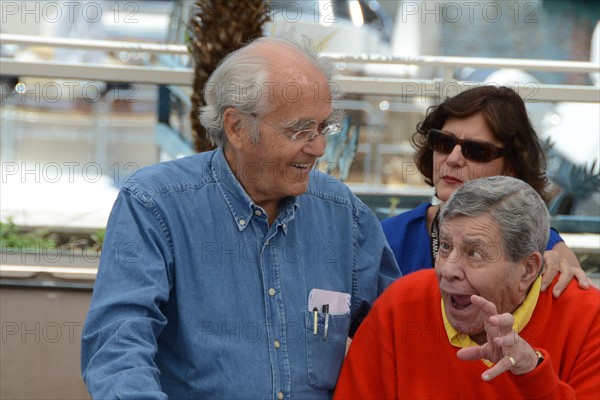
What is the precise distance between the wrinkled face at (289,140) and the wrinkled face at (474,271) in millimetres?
388

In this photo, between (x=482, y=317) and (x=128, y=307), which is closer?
(x=128, y=307)

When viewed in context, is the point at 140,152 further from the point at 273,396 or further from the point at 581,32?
the point at 581,32

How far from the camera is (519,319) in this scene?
2475 millimetres

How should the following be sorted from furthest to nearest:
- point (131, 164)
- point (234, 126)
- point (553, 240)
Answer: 1. point (131, 164)
2. point (553, 240)
3. point (234, 126)

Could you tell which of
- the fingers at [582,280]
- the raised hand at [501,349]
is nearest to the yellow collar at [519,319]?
the fingers at [582,280]

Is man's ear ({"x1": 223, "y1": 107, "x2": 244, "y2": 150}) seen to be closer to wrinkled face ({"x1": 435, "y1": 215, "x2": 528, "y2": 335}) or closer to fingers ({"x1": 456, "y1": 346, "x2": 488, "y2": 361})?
wrinkled face ({"x1": 435, "y1": 215, "x2": 528, "y2": 335})

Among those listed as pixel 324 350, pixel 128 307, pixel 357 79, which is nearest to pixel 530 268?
pixel 324 350

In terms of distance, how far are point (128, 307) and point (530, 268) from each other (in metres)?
0.99

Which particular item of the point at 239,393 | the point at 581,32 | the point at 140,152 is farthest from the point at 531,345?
the point at 581,32

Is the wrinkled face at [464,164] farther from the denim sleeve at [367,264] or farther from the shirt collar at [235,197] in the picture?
the shirt collar at [235,197]

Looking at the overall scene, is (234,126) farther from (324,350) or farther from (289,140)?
(324,350)

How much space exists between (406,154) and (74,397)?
8.19 ft

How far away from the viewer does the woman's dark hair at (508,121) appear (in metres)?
3.10

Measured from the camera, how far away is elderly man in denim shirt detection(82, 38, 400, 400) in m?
2.37
